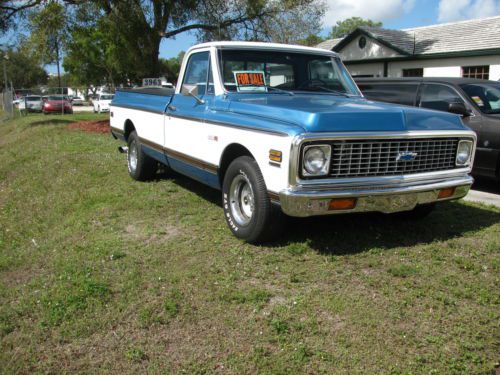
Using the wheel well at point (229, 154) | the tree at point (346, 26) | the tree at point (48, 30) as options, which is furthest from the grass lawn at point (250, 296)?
the tree at point (346, 26)

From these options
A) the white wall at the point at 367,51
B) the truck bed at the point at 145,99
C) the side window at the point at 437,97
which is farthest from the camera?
the white wall at the point at 367,51

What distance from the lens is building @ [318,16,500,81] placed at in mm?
19125

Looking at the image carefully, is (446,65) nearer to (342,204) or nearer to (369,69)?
(369,69)

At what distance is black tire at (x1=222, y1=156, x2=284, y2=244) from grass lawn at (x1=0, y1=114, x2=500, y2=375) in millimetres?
173

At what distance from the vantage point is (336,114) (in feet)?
13.7

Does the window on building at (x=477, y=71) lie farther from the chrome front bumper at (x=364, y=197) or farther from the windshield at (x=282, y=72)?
the chrome front bumper at (x=364, y=197)

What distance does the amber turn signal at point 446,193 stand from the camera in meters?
4.76

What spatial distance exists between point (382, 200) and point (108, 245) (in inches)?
108

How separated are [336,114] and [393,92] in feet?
16.6

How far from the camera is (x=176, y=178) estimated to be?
26.7 ft

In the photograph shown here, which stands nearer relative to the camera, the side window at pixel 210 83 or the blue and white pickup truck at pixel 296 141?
the blue and white pickup truck at pixel 296 141

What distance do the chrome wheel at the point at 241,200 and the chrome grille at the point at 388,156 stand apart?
0.98 m

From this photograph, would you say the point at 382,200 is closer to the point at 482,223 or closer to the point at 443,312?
the point at 443,312

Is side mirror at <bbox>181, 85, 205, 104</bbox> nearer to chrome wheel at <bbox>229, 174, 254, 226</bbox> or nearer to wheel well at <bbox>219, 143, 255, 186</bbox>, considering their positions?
wheel well at <bbox>219, 143, 255, 186</bbox>
